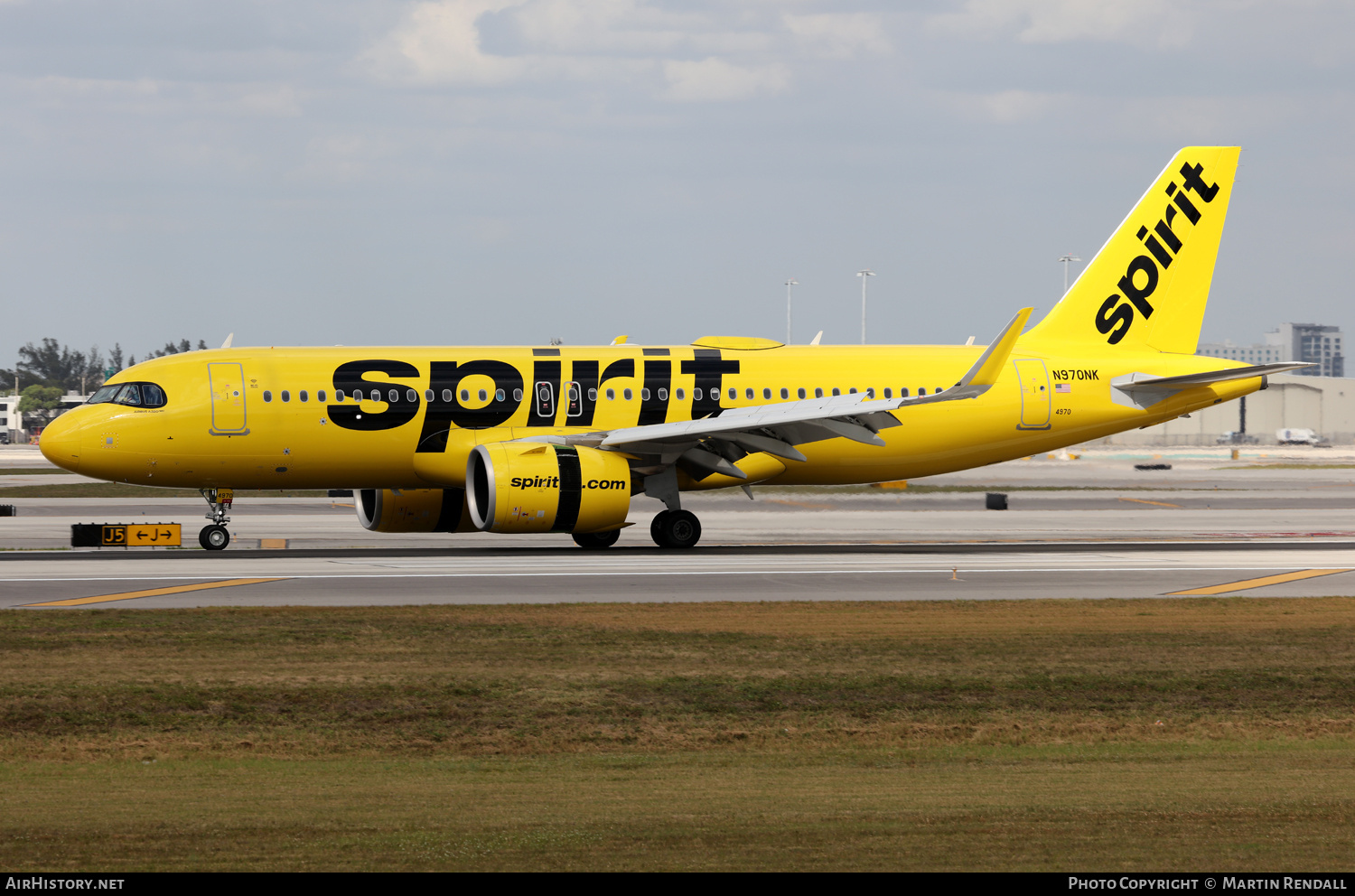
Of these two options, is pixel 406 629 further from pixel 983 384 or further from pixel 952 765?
pixel 983 384

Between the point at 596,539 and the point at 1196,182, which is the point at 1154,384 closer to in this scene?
the point at 1196,182

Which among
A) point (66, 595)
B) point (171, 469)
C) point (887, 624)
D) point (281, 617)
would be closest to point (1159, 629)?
point (887, 624)

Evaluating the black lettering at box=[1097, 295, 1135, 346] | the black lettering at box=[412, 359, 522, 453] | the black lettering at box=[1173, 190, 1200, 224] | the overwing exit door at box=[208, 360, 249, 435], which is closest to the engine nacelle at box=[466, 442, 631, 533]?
the black lettering at box=[412, 359, 522, 453]

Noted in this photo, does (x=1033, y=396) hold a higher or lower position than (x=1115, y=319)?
lower

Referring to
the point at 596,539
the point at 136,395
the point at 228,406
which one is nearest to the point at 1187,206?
the point at 596,539

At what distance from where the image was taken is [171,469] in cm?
3075

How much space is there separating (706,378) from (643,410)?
5.76ft

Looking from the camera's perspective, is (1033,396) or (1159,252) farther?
(1159,252)

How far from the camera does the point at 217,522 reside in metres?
31.6

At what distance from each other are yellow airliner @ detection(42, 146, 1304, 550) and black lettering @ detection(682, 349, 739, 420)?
1.9 inches

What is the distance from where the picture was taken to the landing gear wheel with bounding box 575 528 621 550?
1265 inches

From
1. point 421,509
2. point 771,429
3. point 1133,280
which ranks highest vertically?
point 1133,280

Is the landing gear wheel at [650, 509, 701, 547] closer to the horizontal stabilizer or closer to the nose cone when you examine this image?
the horizontal stabilizer

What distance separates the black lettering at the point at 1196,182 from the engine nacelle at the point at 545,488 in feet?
55.0
